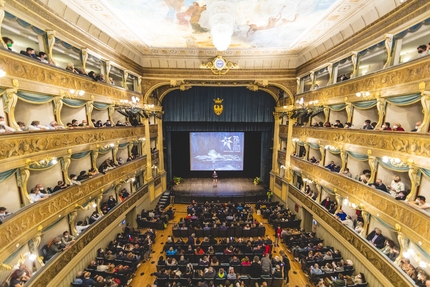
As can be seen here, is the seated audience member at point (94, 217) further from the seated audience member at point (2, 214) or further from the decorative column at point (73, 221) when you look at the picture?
the seated audience member at point (2, 214)

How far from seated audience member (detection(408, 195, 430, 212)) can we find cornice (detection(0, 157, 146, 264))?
1118cm

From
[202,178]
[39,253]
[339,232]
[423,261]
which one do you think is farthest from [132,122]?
[423,261]

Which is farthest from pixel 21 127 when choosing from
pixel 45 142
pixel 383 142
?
pixel 383 142

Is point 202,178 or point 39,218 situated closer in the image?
point 39,218

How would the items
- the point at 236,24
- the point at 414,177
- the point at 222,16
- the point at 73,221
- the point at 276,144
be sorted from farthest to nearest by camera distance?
the point at 276,144, the point at 236,24, the point at 73,221, the point at 414,177, the point at 222,16

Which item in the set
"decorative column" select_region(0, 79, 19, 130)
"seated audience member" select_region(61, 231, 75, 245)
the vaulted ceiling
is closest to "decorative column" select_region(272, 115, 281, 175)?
the vaulted ceiling

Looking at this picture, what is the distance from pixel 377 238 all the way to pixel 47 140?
39.4 ft

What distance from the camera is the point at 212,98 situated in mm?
18953

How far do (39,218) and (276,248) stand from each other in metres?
10.7

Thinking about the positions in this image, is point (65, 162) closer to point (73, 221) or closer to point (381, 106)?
point (73, 221)

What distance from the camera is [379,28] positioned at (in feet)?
25.1

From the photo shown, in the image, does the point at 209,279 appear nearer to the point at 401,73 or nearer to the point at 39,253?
the point at 39,253

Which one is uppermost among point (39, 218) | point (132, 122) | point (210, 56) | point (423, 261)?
point (210, 56)

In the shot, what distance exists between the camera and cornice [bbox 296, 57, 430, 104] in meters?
6.11
